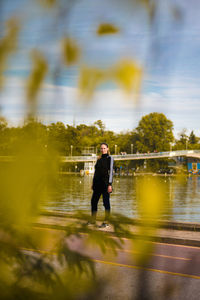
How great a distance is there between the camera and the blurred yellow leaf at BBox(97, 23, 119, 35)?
75 centimetres

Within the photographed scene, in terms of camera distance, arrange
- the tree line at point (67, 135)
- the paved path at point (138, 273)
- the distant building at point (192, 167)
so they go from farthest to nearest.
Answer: the distant building at point (192, 167) → the paved path at point (138, 273) → the tree line at point (67, 135)

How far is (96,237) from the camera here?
2.80 feet

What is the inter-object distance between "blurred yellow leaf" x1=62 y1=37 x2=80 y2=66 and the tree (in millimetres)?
179

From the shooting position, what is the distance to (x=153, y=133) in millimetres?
1037

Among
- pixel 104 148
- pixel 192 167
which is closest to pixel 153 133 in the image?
pixel 104 148

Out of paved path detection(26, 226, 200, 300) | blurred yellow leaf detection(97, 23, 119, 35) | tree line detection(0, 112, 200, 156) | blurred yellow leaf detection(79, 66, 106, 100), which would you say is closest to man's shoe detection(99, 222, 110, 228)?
paved path detection(26, 226, 200, 300)

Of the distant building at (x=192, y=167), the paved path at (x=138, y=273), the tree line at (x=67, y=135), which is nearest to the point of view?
the tree line at (x=67, y=135)

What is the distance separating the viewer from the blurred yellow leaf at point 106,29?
2.46ft

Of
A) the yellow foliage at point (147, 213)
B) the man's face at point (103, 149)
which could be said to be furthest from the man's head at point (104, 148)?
the yellow foliage at point (147, 213)

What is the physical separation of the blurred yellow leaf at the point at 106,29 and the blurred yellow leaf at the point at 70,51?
54 mm

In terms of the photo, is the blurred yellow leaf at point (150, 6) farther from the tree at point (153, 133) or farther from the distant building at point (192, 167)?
the distant building at point (192, 167)

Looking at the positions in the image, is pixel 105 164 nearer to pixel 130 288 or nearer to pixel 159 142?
pixel 159 142

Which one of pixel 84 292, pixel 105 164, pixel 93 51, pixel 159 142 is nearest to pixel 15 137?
pixel 93 51

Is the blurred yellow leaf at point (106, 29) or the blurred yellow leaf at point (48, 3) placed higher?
the blurred yellow leaf at point (48, 3)
